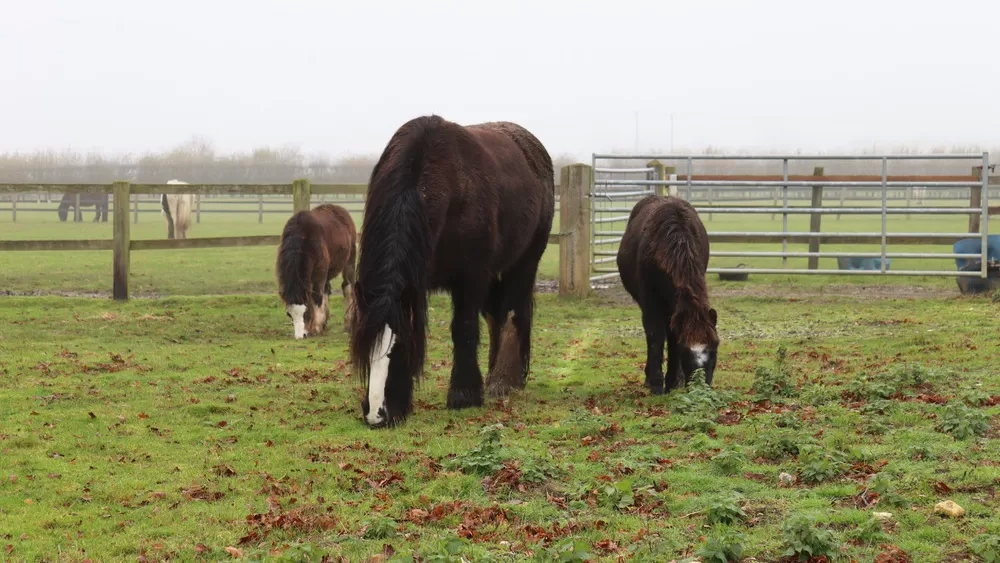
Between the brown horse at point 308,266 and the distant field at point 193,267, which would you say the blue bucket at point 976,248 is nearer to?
the distant field at point 193,267

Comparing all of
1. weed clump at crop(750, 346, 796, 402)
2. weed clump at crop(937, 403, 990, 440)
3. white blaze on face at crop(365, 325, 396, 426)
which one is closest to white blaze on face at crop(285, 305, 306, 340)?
white blaze on face at crop(365, 325, 396, 426)

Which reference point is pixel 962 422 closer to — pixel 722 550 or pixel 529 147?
pixel 722 550

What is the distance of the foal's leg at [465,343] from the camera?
740 centimetres

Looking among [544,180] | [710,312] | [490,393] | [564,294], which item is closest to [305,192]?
[564,294]

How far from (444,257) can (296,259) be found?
4921 millimetres

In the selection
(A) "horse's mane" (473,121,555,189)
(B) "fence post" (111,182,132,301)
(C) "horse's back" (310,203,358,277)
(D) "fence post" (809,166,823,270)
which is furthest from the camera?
(D) "fence post" (809,166,823,270)

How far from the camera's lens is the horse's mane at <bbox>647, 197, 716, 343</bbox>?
7.48m

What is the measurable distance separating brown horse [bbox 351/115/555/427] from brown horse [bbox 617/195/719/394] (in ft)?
3.26

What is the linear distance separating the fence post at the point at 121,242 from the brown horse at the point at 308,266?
3000 mm

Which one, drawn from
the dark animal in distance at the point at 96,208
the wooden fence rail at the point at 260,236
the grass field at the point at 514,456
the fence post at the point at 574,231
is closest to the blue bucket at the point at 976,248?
the wooden fence rail at the point at 260,236

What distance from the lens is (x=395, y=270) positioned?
6.56m

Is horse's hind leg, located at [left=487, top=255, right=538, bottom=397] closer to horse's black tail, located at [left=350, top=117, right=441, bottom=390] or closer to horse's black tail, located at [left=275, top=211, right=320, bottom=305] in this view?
horse's black tail, located at [left=350, top=117, right=441, bottom=390]

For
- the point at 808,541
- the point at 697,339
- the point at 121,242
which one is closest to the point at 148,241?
the point at 121,242

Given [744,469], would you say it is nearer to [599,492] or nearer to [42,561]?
[599,492]
